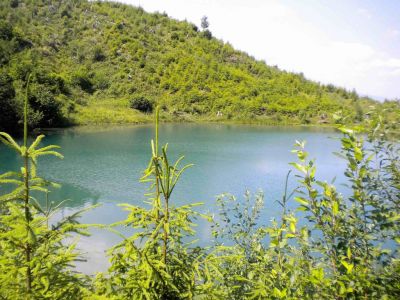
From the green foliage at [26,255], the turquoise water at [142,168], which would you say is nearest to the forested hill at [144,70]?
the turquoise water at [142,168]

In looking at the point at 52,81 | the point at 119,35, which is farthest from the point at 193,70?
the point at 52,81

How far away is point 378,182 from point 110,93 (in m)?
40.6

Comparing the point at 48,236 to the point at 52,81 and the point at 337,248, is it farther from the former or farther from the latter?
the point at 52,81

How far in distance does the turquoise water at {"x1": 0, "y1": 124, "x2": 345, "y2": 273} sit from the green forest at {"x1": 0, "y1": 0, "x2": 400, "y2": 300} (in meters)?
0.66

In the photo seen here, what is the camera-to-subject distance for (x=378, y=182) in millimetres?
1872

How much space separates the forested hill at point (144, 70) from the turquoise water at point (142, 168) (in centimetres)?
992

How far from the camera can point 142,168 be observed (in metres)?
17.4

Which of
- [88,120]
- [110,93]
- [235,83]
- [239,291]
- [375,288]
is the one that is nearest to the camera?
[375,288]

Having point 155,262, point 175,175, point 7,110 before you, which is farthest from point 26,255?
point 7,110

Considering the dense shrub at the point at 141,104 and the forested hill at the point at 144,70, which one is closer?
the forested hill at the point at 144,70

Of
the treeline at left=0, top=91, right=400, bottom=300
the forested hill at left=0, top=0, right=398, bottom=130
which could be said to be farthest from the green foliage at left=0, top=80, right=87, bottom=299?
the forested hill at left=0, top=0, right=398, bottom=130

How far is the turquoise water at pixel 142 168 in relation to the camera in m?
11.2

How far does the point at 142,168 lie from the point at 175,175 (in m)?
14.6

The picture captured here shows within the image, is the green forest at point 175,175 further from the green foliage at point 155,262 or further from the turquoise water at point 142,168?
the turquoise water at point 142,168
